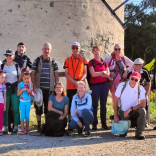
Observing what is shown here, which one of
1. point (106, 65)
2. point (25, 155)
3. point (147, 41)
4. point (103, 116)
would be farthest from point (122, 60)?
point (147, 41)

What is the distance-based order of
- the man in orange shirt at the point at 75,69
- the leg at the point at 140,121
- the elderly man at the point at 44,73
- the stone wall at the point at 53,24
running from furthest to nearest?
1. the stone wall at the point at 53,24
2. the man in orange shirt at the point at 75,69
3. the elderly man at the point at 44,73
4. the leg at the point at 140,121

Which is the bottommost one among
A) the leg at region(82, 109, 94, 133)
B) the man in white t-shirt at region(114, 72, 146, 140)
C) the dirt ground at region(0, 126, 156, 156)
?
the dirt ground at region(0, 126, 156, 156)

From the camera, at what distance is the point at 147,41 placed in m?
19.5

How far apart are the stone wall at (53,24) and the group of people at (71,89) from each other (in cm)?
207

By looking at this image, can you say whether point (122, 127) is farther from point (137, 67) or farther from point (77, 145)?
point (137, 67)

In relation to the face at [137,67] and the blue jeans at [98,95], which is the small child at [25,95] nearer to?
the blue jeans at [98,95]

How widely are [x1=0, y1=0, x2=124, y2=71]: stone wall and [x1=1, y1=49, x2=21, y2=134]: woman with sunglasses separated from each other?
231cm

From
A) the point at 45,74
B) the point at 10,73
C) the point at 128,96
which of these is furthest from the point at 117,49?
the point at 10,73

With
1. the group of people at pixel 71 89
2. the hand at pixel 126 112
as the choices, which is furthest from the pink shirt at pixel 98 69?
the hand at pixel 126 112

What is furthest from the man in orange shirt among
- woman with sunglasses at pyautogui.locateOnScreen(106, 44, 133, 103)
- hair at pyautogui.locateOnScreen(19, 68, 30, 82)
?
hair at pyautogui.locateOnScreen(19, 68, 30, 82)

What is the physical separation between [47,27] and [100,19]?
1563 mm

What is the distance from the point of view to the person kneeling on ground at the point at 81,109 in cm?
550

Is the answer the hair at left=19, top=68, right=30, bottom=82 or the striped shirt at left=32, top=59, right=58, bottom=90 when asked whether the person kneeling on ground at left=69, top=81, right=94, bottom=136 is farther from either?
the hair at left=19, top=68, right=30, bottom=82

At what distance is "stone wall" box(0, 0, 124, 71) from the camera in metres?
7.98
